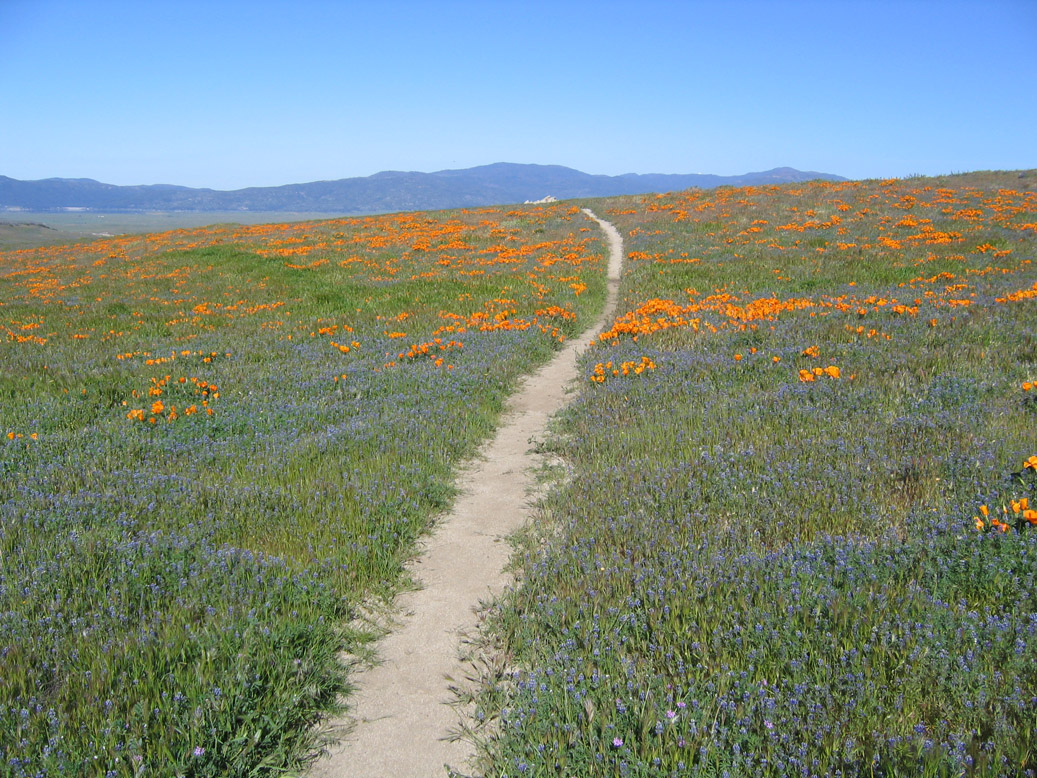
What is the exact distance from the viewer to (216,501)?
20.2 feet

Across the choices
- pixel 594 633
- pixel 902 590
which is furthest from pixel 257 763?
pixel 902 590

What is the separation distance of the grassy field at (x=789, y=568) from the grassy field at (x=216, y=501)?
1.45 metres

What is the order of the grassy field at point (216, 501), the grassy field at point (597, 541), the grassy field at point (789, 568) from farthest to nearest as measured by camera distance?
the grassy field at point (216, 501) < the grassy field at point (597, 541) < the grassy field at point (789, 568)

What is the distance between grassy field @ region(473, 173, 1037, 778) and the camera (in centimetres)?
315

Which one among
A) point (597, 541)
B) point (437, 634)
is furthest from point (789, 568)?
point (437, 634)

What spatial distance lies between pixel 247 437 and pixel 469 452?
3021mm

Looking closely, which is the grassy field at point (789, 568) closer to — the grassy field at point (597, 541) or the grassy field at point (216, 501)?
the grassy field at point (597, 541)

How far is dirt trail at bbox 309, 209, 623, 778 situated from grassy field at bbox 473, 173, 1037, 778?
1.07 feet

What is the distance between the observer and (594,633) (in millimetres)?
4035

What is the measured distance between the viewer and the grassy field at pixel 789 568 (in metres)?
3.15

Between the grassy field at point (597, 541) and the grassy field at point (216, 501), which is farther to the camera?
the grassy field at point (216, 501)

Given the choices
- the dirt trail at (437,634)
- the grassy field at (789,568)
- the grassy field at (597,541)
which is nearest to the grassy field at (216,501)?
the grassy field at (597,541)

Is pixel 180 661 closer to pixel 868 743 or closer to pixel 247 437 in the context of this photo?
pixel 868 743

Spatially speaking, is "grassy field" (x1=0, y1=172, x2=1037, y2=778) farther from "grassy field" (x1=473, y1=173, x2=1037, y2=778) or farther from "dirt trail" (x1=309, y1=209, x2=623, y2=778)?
"dirt trail" (x1=309, y1=209, x2=623, y2=778)
